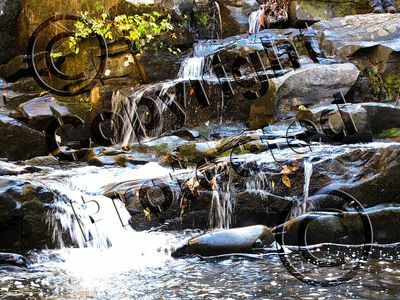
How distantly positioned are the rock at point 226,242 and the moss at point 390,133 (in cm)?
451

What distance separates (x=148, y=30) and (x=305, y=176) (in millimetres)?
6959

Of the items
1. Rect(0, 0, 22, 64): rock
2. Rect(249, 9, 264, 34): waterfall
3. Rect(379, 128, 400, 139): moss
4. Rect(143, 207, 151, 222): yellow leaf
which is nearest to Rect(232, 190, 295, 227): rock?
Rect(143, 207, 151, 222): yellow leaf

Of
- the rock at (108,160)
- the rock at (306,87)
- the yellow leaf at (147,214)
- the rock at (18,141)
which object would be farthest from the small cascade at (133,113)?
the yellow leaf at (147,214)

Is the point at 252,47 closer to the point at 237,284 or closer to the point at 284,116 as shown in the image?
the point at 284,116

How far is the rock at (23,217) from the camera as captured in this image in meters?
5.92

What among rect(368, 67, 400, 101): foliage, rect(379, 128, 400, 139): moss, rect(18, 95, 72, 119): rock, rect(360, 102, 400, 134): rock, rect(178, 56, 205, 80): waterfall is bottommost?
rect(379, 128, 400, 139): moss

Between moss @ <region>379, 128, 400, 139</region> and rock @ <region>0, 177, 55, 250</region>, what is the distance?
6.21 metres

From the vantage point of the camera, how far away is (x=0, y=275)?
5031mm

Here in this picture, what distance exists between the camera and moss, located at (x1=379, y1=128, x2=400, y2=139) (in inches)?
362

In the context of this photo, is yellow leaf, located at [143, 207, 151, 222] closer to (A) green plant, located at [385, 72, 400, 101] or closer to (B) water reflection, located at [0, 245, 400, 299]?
(B) water reflection, located at [0, 245, 400, 299]

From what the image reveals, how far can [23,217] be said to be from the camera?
6016mm

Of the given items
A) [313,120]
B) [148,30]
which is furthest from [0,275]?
[148,30]

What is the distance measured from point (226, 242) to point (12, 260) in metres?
2.36

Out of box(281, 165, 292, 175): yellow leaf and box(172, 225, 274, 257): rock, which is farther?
box(281, 165, 292, 175): yellow leaf
